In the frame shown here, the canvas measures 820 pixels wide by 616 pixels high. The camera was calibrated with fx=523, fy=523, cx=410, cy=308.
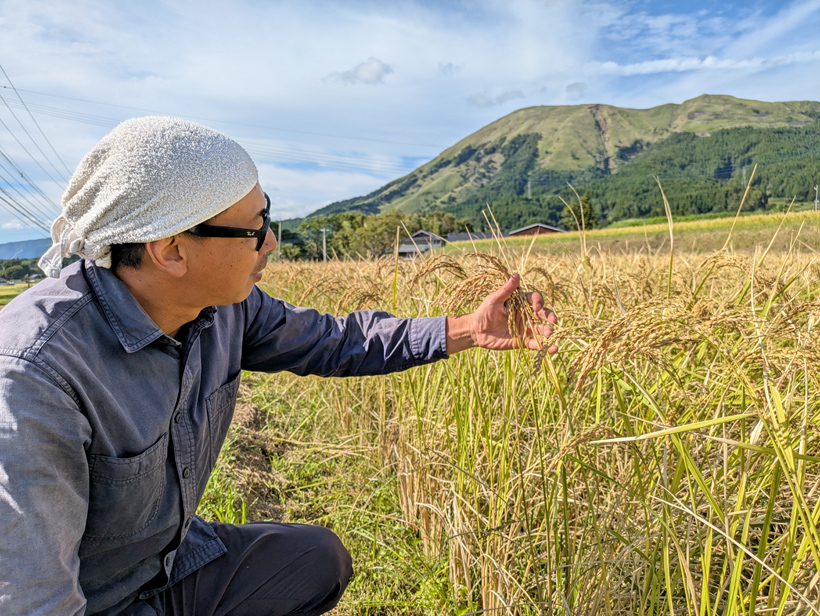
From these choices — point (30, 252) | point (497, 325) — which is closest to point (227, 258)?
point (497, 325)

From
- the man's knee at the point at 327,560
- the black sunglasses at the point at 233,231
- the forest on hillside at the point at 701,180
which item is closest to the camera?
the black sunglasses at the point at 233,231

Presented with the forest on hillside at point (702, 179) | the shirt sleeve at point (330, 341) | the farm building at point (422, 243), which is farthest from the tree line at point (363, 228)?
the shirt sleeve at point (330, 341)

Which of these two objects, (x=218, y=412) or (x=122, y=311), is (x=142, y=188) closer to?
(x=122, y=311)

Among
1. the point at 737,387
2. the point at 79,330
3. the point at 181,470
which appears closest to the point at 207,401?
the point at 181,470

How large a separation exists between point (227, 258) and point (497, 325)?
90 cm

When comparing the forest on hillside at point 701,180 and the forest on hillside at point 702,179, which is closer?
the forest on hillside at point 701,180

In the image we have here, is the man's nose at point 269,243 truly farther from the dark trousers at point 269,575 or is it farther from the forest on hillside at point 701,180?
the forest on hillside at point 701,180

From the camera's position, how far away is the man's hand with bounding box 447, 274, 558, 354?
153cm

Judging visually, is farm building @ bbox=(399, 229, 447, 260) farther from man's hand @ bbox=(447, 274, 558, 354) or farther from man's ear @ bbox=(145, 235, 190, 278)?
man's ear @ bbox=(145, 235, 190, 278)

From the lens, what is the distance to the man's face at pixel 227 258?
137cm

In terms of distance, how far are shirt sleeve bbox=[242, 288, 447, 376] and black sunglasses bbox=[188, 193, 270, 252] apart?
1.65ft

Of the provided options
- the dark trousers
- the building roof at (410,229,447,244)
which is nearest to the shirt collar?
the dark trousers

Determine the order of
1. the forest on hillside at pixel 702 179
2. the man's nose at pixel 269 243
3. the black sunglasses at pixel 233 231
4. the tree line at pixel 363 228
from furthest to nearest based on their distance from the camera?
the forest on hillside at pixel 702 179, the tree line at pixel 363 228, the man's nose at pixel 269 243, the black sunglasses at pixel 233 231

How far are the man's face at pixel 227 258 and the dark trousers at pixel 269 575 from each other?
3.20ft
